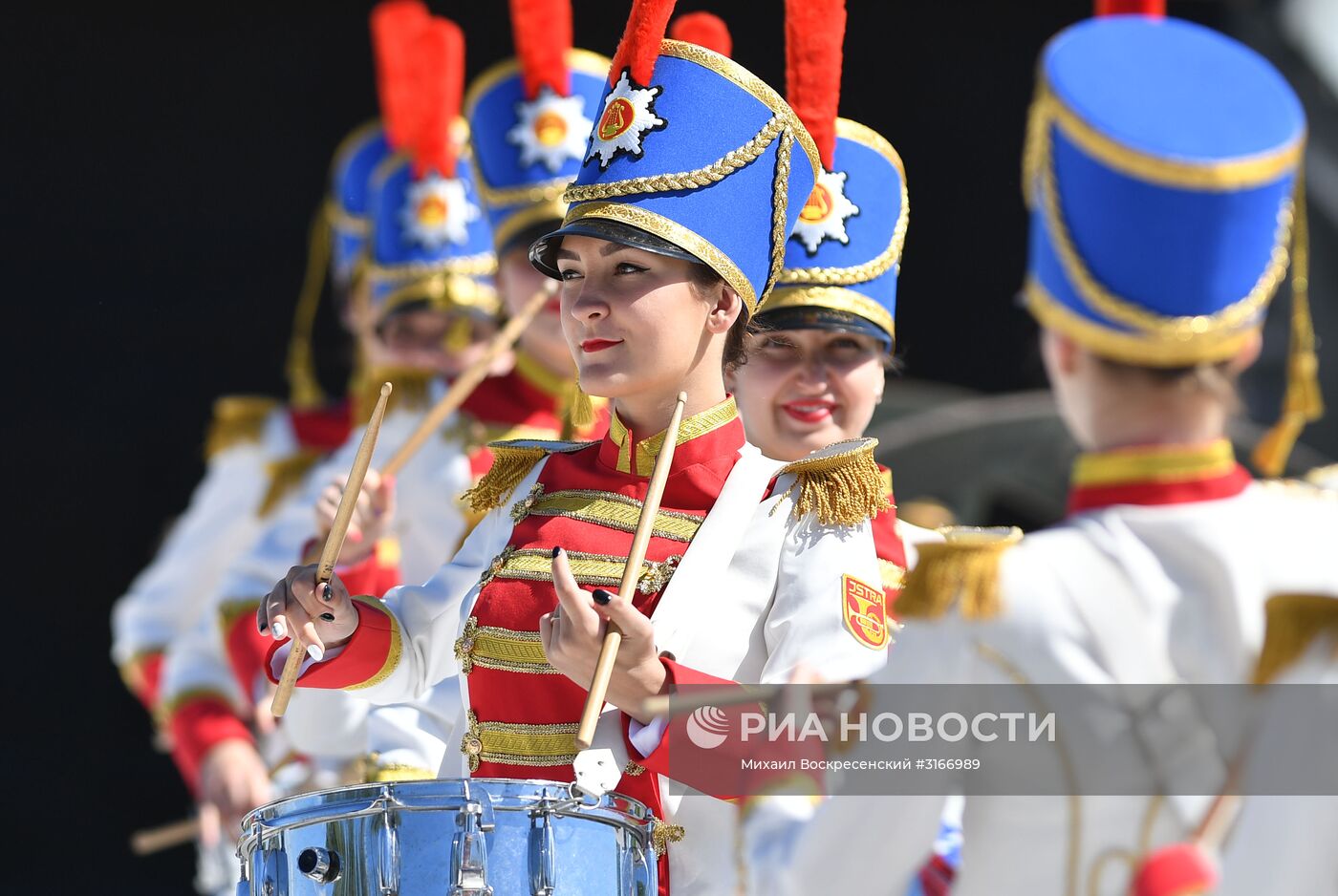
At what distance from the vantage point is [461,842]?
3.15 metres

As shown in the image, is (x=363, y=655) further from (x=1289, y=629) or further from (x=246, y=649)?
(x=246, y=649)

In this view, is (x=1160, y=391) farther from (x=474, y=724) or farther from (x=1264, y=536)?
(x=474, y=724)

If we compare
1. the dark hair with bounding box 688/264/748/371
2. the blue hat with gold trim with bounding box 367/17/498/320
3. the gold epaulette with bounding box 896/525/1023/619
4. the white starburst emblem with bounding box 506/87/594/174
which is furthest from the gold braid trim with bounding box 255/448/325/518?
the gold epaulette with bounding box 896/525/1023/619

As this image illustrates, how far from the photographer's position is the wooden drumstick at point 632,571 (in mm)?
3117

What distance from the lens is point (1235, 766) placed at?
10.0 feet

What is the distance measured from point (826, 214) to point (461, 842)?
1.60m

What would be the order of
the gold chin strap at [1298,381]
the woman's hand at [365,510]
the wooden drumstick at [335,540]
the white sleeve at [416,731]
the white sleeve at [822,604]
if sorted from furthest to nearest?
1. the white sleeve at [416,731]
2. the woman's hand at [365,510]
3. the gold chin strap at [1298,381]
4. the wooden drumstick at [335,540]
5. the white sleeve at [822,604]

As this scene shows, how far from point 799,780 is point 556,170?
8.05 ft

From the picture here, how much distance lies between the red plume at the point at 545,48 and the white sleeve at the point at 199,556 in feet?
6.73

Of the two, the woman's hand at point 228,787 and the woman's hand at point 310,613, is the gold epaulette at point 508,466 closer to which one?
the woman's hand at point 310,613

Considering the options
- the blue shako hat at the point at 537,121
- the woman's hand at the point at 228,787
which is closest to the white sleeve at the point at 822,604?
the blue shako hat at the point at 537,121

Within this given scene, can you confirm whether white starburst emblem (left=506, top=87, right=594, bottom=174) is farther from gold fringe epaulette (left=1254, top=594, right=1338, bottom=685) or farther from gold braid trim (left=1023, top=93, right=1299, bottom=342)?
gold fringe epaulette (left=1254, top=594, right=1338, bottom=685)

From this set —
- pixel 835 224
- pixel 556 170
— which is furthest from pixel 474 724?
pixel 556 170

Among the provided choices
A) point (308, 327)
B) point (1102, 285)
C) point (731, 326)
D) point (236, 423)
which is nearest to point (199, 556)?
point (236, 423)
